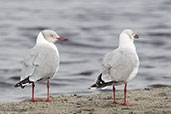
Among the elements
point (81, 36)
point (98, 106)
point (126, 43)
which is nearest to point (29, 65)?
point (98, 106)

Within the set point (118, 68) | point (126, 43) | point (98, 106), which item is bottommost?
point (98, 106)

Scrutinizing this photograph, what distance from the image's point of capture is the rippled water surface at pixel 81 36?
11742mm

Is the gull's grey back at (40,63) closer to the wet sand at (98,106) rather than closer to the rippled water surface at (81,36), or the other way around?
the wet sand at (98,106)

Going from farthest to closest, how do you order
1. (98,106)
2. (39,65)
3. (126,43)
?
(126,43) < (39,65) < (98,106)

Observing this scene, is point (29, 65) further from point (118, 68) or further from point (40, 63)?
point (118, 68)

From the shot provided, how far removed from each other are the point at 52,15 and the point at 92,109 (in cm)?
1705

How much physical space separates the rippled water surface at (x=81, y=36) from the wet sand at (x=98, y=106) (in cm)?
191

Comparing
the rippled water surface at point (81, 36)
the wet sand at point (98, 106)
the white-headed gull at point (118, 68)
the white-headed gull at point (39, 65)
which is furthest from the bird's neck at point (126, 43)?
the rippled water surface at point (81, 36)

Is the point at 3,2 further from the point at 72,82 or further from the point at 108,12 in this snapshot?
the point at 72,82

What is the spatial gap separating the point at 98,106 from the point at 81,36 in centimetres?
1165

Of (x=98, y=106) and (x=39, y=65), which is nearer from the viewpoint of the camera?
(x=98, y=106)

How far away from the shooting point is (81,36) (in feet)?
62.2

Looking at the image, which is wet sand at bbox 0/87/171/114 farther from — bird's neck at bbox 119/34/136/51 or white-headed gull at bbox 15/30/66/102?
bird's neck at bbox 119/34/136/51

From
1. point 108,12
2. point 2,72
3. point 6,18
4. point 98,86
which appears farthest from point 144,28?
point 98,86
